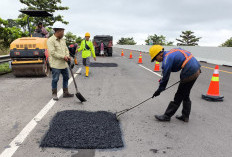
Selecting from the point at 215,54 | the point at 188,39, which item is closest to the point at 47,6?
the point at 215,54

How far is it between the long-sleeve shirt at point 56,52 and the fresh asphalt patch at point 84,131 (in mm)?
1599

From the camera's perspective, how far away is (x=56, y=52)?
5.11m

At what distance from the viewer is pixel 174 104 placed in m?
3.90

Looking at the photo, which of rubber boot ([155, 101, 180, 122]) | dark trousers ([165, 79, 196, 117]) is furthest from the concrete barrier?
rubber boot ([155, 101, 180, 122])

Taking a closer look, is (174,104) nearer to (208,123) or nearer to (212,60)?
(208,123)

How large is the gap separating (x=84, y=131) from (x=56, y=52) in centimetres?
264

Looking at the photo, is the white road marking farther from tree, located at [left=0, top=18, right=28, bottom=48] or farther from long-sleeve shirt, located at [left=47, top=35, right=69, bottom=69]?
tree, located at [left=0, top=18, right=28, bottom=48]

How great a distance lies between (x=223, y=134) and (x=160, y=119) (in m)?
1.13

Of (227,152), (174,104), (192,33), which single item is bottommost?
(227,152)

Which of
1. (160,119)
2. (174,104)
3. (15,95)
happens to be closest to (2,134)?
(15,95)

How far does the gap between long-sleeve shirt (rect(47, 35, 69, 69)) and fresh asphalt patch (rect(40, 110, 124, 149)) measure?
5.25ft

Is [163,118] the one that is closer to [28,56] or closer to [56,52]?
[56,52]

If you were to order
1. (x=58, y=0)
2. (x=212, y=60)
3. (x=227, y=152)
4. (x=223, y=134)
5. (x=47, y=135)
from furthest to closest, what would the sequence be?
(x=58, y=0) < (x=212, y=60) < (x=223, y=134) < (x=47, y=135) < (x=227, y=152)

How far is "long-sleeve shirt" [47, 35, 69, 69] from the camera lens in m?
5.04
